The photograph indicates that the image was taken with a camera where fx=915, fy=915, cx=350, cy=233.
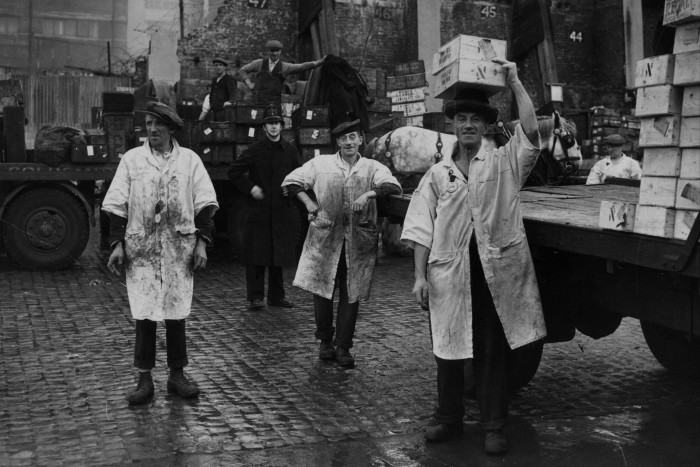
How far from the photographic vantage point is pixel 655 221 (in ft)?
13.5

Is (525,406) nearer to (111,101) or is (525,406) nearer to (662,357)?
(662,357)

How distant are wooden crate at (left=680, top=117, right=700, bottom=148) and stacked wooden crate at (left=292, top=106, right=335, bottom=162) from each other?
28.3 feet

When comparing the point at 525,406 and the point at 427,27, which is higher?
the point at 427,27

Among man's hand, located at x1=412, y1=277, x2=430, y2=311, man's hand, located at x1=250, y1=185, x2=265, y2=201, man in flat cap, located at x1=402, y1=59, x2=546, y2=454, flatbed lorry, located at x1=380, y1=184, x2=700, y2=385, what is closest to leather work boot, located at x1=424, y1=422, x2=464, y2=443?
man in flat cap, located at x1=402, y1=59, x2=546, y2=454

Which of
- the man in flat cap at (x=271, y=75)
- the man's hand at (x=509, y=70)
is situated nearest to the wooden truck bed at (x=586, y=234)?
the man's hand at (x=509, y=70)

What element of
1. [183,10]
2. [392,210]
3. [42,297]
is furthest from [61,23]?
[392,210]

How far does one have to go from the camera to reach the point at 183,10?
23.7 meters

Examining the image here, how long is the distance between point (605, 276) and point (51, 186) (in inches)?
339

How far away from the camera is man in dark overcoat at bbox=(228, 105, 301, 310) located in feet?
30.5

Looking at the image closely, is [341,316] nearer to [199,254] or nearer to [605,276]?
[199,254]

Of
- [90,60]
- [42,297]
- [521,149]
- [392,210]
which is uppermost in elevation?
[90,60]

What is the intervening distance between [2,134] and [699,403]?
9241 millimetres

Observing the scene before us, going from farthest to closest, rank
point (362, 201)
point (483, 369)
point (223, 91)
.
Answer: point (223, 91)
point (362, 201)
point (483, 369)

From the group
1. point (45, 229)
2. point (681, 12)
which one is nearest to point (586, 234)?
point (681, 12)
